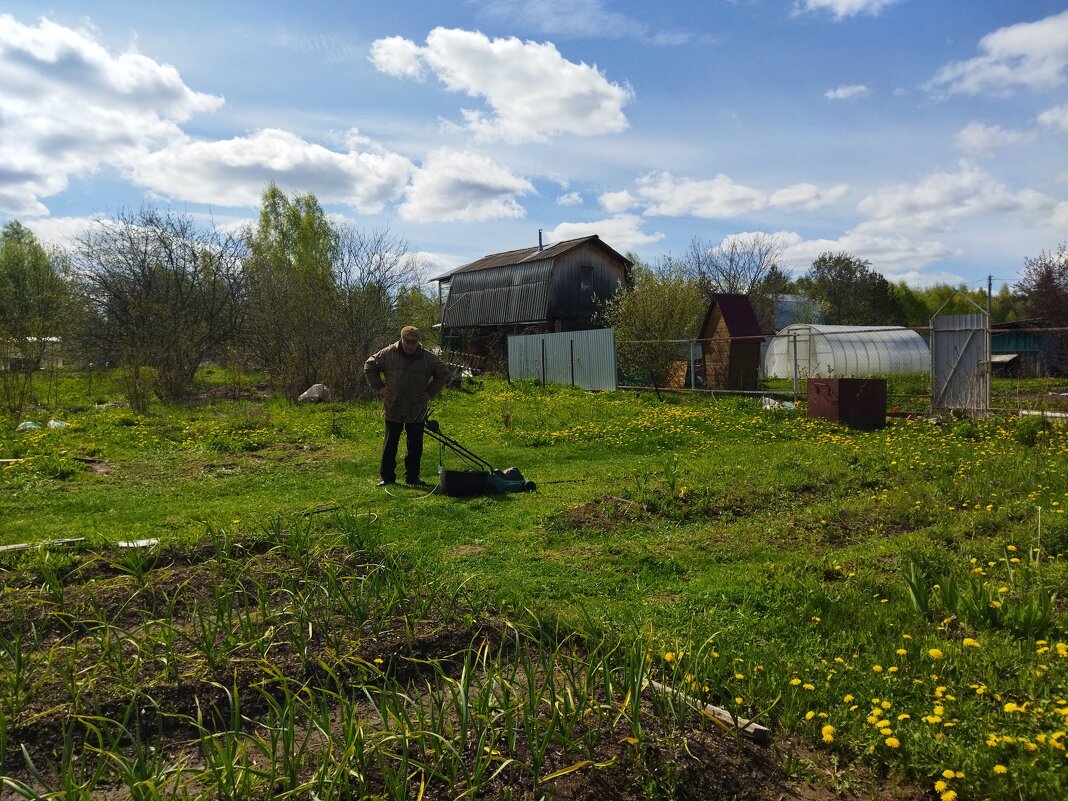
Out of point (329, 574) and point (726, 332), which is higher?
point (726, 332)

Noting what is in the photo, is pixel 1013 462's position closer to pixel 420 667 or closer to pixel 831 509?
pixel 831 509

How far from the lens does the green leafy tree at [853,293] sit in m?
58.0

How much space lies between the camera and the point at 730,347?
22500 millimetres

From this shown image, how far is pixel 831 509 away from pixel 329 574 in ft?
15.3

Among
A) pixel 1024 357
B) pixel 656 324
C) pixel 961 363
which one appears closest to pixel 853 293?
pixel 1024 357

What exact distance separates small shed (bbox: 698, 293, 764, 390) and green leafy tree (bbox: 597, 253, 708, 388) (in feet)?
3.24

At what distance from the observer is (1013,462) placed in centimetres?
858

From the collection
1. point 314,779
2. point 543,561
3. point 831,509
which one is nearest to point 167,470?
point 543,561

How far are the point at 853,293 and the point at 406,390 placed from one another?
57272mm

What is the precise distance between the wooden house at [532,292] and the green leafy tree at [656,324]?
7.37 meters

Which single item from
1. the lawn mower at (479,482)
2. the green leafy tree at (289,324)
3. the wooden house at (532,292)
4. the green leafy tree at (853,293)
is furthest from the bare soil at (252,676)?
the green leafy tree at (853,293)

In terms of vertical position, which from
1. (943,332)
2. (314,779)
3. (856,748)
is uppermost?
(943,332)

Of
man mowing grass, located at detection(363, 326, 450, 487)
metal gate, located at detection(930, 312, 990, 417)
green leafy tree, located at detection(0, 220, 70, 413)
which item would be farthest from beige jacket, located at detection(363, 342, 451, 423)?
metal gate, located at detection(930, 312, 990, 417)

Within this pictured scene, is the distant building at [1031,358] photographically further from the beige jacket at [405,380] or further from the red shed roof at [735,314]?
the beige jacket at [405,380]
